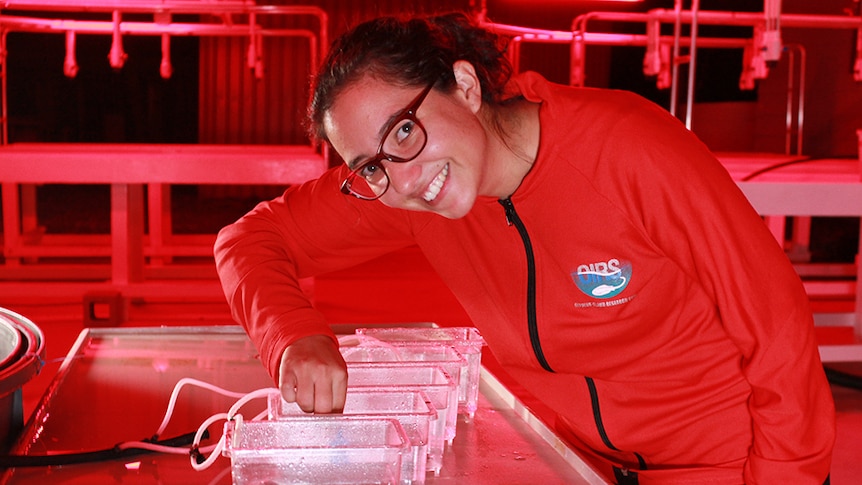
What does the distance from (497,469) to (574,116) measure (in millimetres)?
422

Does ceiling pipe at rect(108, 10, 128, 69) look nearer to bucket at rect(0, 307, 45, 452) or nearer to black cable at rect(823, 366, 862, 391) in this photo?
bucket at rect(0, 307, 45, 452)

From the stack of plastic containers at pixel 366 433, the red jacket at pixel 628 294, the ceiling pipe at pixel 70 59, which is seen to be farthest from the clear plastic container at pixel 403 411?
the ceiling pipe at pixel 70 59

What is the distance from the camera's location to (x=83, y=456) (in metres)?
0.97

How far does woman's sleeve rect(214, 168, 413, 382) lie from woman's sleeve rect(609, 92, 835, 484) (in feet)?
1.40

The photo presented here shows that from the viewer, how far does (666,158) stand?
1.00 m

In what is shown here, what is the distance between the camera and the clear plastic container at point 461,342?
1141 millimetres

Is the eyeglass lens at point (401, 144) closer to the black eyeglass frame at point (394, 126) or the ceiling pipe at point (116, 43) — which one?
the black eyeglass frame at point (394, 126)

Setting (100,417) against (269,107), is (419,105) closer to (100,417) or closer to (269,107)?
(100,417)

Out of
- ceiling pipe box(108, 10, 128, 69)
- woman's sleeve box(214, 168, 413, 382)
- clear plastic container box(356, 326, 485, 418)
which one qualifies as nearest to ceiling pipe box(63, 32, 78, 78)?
ceiling pipe box(108, 10, 128, 69)

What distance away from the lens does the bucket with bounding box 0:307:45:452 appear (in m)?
0.99

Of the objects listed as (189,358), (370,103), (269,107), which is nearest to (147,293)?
(189,358)

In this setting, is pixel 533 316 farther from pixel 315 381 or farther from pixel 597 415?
pixel 315 381

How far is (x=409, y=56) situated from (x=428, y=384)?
370mm

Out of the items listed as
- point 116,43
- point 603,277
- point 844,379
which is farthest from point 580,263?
point 116,43
